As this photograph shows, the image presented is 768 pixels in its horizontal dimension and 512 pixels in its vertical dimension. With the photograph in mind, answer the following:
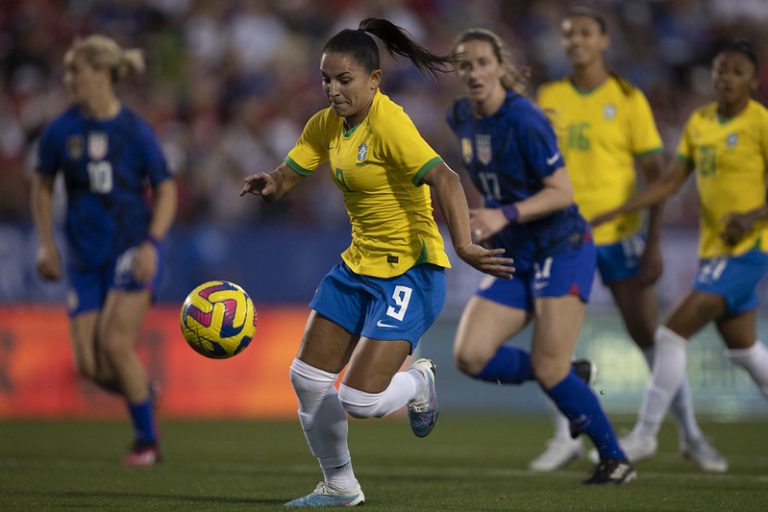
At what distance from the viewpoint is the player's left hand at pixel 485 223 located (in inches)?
270

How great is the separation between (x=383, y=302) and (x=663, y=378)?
322 centimetres

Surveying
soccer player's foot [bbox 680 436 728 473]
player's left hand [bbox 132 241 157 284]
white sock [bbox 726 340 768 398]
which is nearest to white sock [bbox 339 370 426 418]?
soccer player's foot [bbox 680 436 728 473]

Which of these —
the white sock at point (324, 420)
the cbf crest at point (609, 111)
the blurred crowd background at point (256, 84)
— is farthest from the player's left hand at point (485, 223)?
the blurred crowd background at point (256, 84)

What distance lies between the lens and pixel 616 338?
1377cm

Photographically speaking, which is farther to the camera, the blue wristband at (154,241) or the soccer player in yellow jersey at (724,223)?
the blue wristband at (154,241)

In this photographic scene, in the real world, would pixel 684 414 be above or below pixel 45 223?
below

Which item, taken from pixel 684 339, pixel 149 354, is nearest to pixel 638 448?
pixel 684 339

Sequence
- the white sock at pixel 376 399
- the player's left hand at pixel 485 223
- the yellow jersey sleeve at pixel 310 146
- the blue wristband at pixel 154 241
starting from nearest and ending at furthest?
the white sock at pixel 376 399, the yellow jersey sleeve at pixel 310 146, the player's left hand at pixel 485 223, the blue wristband at pixel 154 241

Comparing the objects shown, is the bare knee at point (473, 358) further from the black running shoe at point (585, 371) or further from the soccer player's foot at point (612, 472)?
the soccer player's foot at point (612, 472)

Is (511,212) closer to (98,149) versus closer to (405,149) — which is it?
(405,149)

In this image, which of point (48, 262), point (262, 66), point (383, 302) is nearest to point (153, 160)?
point (48, 262)

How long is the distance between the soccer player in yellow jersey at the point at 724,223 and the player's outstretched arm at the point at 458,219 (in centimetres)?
282

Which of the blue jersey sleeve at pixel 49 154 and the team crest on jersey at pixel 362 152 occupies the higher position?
the team crest on jersey at pixel 362 152

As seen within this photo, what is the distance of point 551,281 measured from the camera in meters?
7.49
